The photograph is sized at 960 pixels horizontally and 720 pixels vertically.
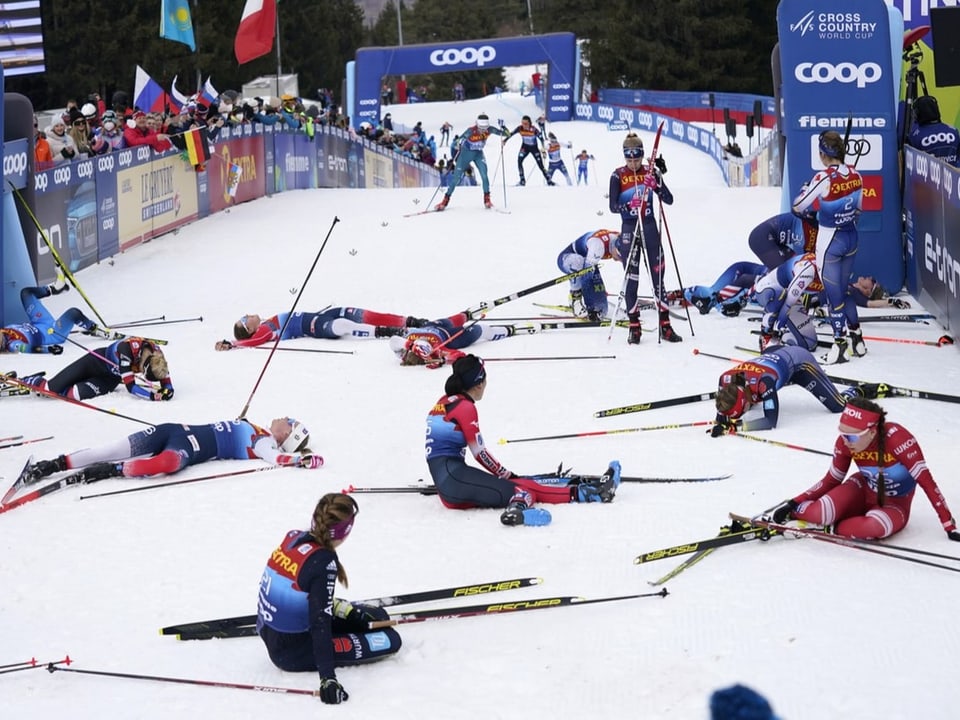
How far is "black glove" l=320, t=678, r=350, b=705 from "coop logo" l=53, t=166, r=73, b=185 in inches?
491

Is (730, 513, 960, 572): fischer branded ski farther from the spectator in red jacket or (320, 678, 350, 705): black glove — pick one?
the spectator in red jacket

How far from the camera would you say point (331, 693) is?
17.8 ft

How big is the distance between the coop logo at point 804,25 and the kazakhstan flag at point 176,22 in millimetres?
12755

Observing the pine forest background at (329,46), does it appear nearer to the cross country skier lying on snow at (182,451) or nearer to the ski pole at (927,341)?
the ski pole at (927,341)

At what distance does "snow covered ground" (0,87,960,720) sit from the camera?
545 cm

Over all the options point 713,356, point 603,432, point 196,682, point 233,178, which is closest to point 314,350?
point 713,356

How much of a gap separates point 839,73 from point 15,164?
9277 mm

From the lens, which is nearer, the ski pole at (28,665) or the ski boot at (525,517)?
the ski pole at (28,665)

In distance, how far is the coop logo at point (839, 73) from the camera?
14601 mm

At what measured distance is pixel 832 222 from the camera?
11781 millimetres

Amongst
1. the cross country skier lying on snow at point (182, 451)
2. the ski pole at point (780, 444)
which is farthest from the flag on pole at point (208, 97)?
the ski pole at point (780, 444)

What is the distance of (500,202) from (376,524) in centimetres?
1478

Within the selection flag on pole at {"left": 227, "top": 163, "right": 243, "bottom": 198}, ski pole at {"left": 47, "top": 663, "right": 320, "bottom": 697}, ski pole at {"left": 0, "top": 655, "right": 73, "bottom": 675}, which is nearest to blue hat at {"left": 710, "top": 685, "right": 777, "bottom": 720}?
ski pole at {"left": 47, "top": 663, "right": 320, "bottom": 697}

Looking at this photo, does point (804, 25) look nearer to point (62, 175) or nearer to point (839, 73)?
point (839, 73)
